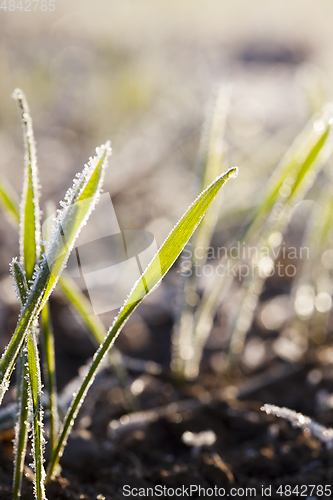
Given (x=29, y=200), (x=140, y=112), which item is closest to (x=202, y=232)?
(x=29, y=200)

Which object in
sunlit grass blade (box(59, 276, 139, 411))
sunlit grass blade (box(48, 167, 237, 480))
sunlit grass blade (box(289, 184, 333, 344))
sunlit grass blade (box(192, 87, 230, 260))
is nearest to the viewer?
sunlit grass blade (box(48, 167, 237, 480))

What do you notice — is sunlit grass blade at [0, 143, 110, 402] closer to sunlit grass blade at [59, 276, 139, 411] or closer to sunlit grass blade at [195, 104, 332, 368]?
sunlit grass blade at [59, 276, 139, 411]

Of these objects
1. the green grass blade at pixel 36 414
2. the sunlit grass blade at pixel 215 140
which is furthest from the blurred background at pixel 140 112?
the green grass blade at pixel 36 414

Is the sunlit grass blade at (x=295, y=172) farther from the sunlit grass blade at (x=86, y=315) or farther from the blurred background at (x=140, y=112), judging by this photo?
the sunlit grass blade at (x=86, y=315)

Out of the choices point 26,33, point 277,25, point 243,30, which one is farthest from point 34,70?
point 277,25

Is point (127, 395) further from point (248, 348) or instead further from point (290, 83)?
point (290, 83)

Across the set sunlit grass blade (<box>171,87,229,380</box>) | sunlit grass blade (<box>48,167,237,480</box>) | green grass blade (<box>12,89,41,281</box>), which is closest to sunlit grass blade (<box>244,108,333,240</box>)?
sunlit grass blade (<box>171,87,229,380</box>)
